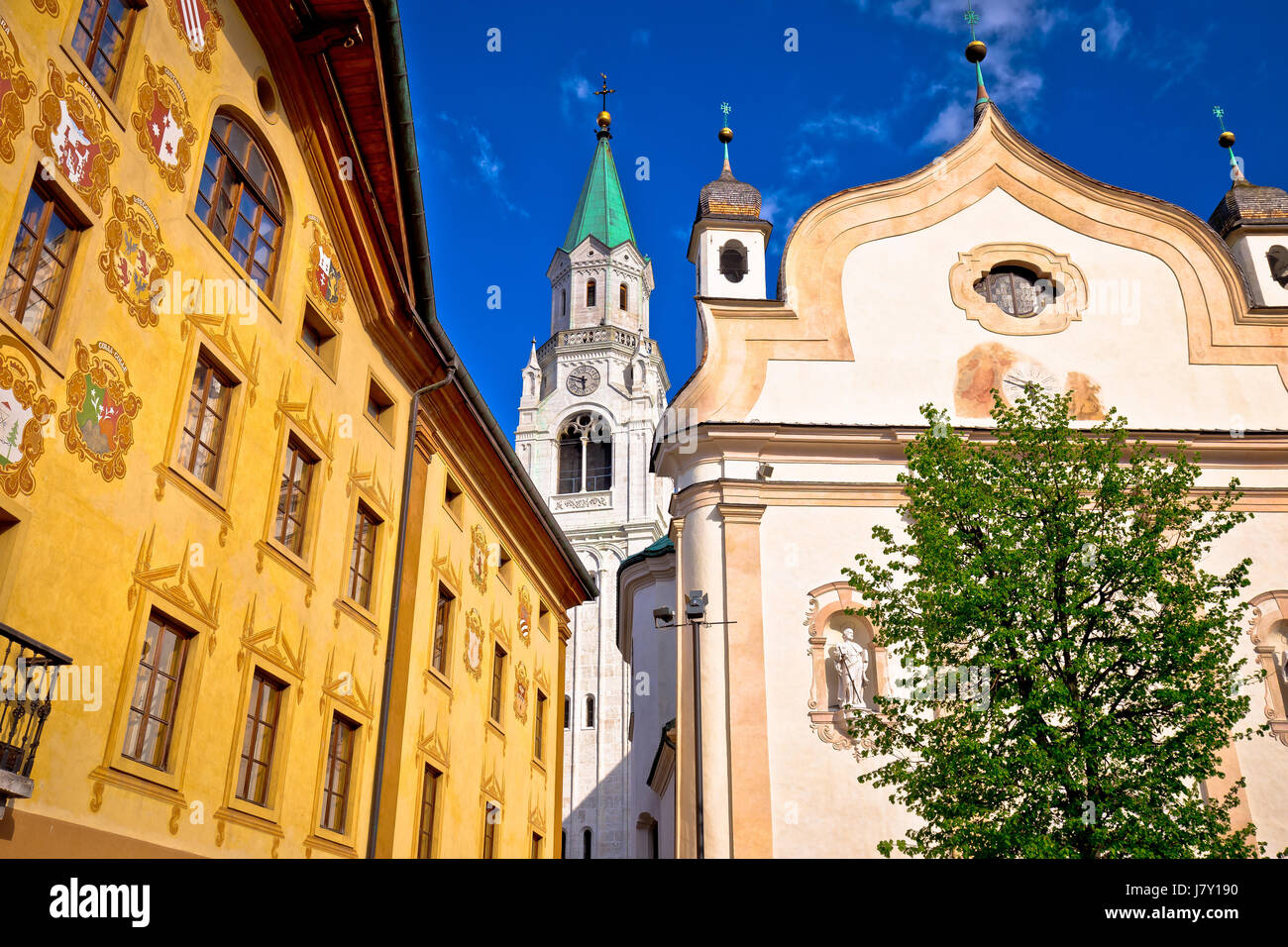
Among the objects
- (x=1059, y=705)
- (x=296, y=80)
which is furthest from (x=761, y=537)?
(x=296, y=80)

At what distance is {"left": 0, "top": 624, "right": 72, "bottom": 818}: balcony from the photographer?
7902 mm

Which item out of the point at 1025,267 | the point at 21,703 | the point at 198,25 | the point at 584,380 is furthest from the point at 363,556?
the point at 584,380

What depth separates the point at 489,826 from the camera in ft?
63.2

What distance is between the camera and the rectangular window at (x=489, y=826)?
62.0 feet

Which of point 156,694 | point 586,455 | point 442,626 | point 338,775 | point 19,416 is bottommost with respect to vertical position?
point 156,694

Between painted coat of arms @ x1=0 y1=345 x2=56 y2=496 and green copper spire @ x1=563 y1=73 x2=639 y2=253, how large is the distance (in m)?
72.8

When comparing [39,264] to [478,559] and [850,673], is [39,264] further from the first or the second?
[850,673]

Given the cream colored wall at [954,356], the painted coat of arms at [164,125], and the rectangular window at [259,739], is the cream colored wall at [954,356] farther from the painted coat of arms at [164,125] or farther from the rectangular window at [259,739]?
the painted coat of arms at [164,125]

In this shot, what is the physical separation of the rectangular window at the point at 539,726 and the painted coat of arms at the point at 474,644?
3.96m

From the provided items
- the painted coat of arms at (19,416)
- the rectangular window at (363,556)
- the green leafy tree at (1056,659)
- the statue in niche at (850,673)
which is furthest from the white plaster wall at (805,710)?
the painted coat of arms at (19,416)

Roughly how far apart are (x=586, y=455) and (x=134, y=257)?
60956mm

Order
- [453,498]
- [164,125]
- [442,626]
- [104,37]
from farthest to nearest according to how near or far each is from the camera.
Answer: [453,498] → [442,626] → [164,125] → [104,37]
